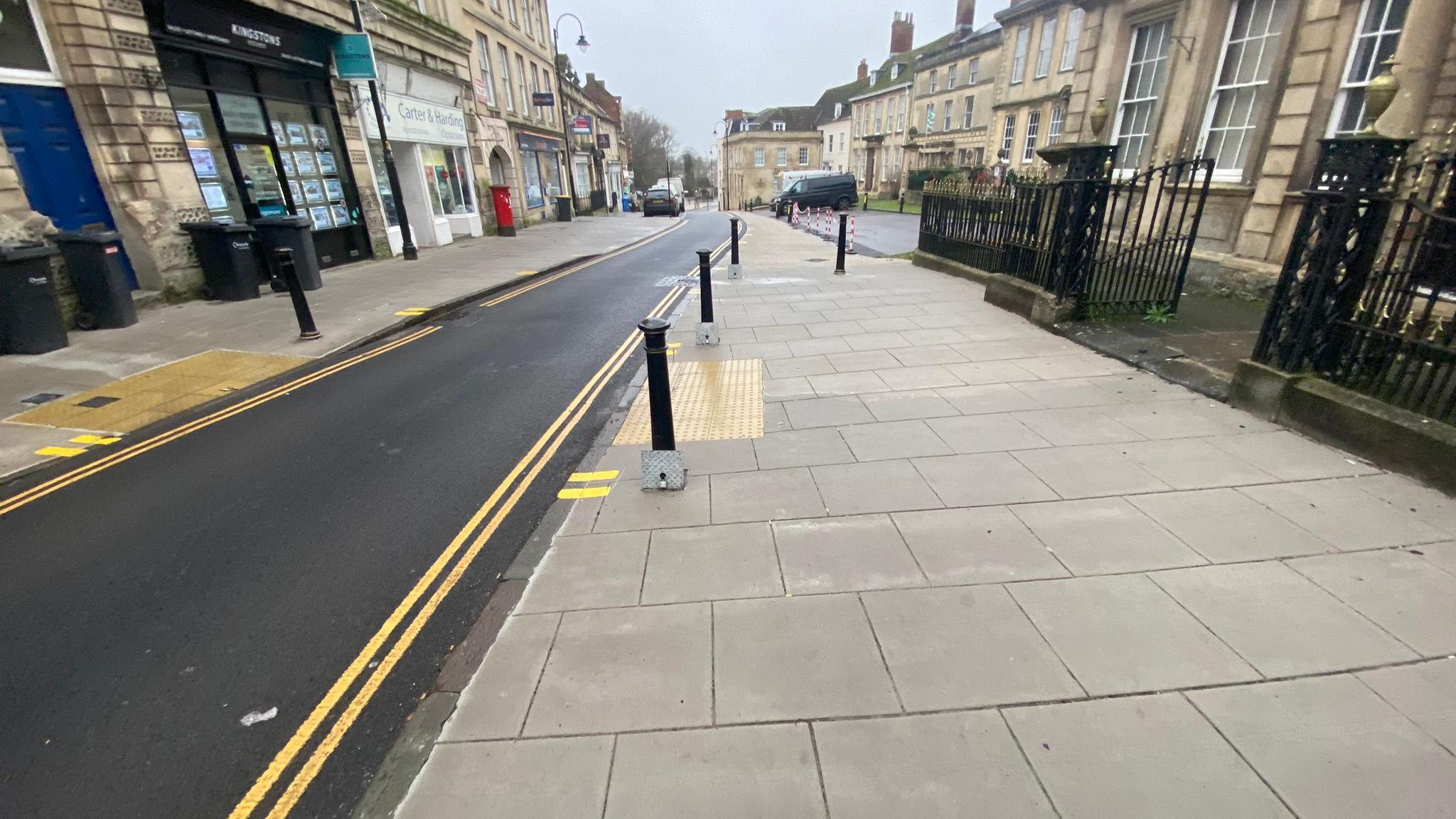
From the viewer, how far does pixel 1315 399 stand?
4.49 metres

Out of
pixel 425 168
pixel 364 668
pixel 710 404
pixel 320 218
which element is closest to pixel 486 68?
pixel 425 168

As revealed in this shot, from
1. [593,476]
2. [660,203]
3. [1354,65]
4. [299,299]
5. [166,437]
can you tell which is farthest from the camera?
[660,203]

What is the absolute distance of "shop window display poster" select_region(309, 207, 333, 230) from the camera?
13.6 metres

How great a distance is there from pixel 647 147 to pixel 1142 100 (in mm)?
82567

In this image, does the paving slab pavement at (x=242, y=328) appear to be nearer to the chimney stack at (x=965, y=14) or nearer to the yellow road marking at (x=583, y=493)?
the yellow road marking at (x=583, y=493)

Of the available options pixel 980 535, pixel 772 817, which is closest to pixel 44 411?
pixel 772 817

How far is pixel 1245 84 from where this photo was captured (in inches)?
350

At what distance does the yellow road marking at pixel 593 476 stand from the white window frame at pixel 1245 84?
908 centimetres

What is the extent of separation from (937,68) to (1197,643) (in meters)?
44.0

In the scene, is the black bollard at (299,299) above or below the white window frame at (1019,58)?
below

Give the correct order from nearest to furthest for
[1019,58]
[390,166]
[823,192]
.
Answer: [390,166] → [1019,58] → [823,192]

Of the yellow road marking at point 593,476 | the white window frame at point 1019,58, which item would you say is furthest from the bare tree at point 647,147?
the yellow road marking at point 593,476

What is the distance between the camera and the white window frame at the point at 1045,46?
2230 centimetres

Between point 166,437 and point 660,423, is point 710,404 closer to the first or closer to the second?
point 660,423
